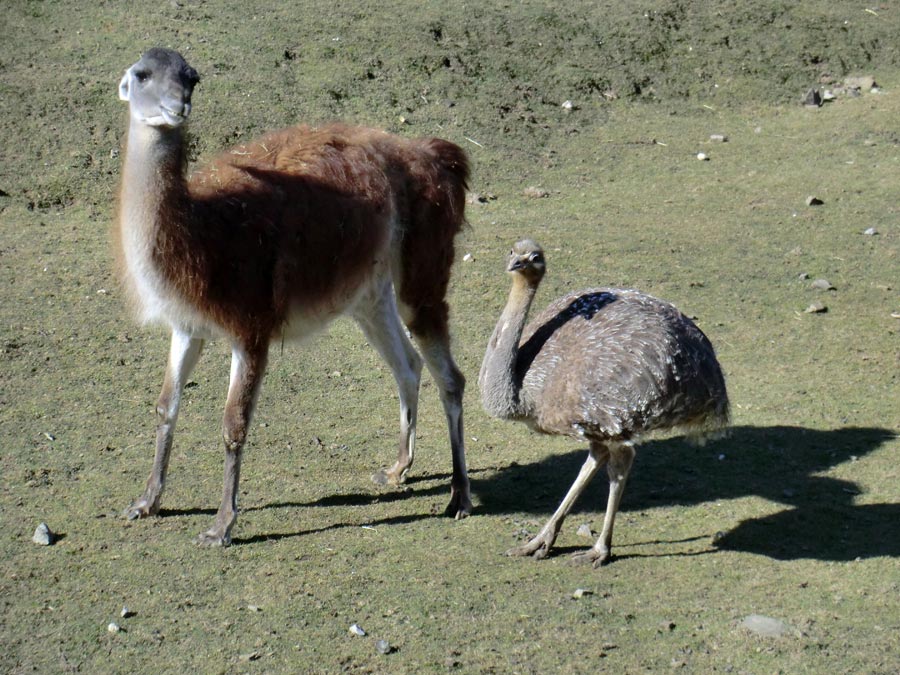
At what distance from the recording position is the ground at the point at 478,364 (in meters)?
5.36

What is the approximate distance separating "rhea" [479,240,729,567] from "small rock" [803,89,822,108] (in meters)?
Result: 8.30

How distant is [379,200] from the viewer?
21.4ft

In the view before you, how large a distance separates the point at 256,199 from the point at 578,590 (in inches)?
99.9

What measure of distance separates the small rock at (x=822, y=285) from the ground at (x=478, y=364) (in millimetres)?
121

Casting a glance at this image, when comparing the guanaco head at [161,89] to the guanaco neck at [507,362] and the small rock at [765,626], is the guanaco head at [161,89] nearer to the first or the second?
the guanaco neck at [507,362]

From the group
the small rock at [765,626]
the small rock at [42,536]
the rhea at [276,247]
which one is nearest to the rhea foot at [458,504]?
the rhea at [276,247]

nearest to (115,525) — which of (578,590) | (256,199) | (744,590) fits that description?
(256,199)

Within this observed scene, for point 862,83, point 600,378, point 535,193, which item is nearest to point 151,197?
point 600,378

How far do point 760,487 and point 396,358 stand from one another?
2.28 meters

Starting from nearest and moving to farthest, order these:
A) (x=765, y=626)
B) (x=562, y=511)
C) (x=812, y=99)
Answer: (x=765, y=626), (x=562, y=511), (x=812, y=99)

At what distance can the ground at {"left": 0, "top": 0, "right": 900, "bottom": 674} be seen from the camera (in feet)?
17.6

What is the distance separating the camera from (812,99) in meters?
13.6

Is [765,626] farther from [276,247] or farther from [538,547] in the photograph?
[276,247]

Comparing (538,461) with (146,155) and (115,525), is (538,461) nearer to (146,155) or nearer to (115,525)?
(115,525)
